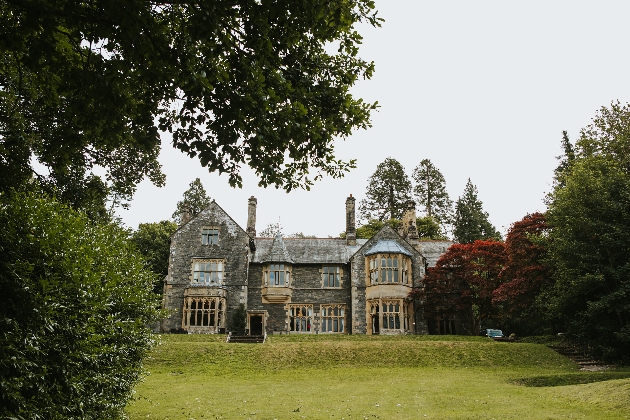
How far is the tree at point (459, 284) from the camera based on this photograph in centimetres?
3042

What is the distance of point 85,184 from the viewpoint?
1564 cm

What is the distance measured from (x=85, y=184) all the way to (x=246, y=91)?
11.3 meters

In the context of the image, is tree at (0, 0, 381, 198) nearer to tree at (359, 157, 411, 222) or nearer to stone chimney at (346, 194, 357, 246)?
stone chimney at (346, 194, 357, 246)

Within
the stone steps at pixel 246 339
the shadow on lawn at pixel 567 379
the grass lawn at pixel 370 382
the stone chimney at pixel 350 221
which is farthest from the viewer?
the stone chimney at pixel 350 221

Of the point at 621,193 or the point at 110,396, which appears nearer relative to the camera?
the point at 110,396

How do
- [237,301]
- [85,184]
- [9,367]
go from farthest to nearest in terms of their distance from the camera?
[237,301] < [85,184] < [9,367]

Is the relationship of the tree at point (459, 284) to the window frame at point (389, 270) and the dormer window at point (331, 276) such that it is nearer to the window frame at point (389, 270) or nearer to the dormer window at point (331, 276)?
the window frame at point (389, 270)

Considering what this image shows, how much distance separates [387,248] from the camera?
31.6m

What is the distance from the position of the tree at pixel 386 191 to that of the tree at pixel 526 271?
28.2m

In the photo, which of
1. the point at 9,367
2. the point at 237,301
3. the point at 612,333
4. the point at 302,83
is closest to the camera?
the point at 9,367

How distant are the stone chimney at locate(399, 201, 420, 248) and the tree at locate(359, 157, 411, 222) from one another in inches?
795

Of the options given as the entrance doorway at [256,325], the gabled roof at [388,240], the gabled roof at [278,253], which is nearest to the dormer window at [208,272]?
the gabled roof at [278,253]

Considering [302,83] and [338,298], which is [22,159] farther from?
[338,298]

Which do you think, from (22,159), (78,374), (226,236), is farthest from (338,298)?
(78,374)
